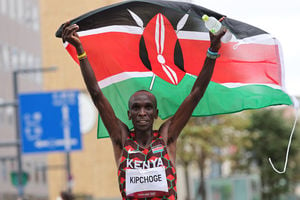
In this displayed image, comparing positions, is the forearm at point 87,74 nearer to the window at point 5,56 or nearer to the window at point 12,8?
the window at point 5,56

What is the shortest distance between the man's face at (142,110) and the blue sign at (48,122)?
822 inches

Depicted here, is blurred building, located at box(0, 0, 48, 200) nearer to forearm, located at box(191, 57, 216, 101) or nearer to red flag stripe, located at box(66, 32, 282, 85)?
red flag stripe, located at box(66, 32, 282, 85)

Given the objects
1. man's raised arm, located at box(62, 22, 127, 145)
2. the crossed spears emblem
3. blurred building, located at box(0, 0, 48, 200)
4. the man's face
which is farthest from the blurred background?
the man's face

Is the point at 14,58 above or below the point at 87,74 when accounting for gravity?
below

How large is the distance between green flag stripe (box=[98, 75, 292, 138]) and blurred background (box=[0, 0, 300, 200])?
27.3 metres

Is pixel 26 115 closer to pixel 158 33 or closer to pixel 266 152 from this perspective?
pixel 158 33

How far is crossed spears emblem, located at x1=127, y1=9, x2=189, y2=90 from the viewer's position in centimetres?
666

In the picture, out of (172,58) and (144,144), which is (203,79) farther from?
(172,58)

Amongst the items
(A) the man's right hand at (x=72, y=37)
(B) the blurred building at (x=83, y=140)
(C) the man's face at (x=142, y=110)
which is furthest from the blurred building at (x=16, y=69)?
(C) the man's face at (x=142, y=110)

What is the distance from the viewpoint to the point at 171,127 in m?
5.47

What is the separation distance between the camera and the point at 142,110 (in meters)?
5.25

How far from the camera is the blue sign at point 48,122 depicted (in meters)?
26.0

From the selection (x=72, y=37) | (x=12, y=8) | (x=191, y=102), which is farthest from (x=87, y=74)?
(x=12, y=8)

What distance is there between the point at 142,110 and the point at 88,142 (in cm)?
3622
